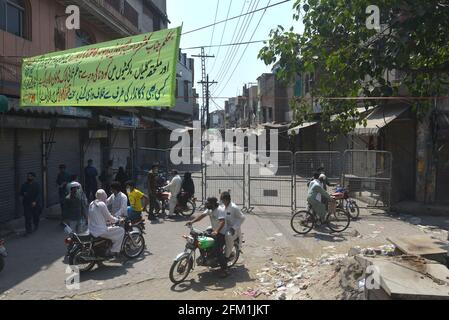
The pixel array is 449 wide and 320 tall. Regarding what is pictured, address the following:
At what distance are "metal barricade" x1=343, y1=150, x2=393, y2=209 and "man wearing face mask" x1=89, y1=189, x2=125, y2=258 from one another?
28.5ft

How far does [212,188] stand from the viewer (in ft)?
55.2

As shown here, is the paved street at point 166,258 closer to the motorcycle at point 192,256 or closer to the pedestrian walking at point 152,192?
the motorcycle at point 192,256

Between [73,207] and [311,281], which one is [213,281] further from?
[73,207]

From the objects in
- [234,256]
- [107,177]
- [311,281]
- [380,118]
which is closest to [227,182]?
[107,177]

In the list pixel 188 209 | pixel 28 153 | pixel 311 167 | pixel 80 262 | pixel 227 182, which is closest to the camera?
pixel 80 262

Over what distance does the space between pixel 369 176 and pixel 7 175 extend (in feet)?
37.3

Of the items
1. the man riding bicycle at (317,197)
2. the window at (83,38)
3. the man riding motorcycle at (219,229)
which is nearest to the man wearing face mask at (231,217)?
the man riding motorcycle at (219,229)

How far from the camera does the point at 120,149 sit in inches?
848

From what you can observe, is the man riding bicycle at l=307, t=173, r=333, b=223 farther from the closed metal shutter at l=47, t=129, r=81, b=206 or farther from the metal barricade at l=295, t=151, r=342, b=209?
the closed metal shutter at l=47, t=129, r=81, b=206

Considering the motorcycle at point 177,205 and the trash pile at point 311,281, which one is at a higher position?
the motorcycle at point 177,205

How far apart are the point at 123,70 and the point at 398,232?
26.6 feet

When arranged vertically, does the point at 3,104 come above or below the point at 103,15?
below

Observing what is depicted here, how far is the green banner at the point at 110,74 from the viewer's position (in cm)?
730
